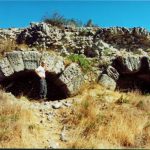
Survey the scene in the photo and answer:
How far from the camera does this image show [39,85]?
1198cm

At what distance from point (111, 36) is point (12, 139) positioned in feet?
23.5

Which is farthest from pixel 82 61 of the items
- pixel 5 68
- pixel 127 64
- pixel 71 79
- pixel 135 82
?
pixel 5 68

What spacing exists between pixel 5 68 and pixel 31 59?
2.77 feet

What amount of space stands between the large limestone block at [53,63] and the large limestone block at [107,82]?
1.39 meters

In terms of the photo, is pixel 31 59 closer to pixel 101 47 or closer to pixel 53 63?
pixel 53 63

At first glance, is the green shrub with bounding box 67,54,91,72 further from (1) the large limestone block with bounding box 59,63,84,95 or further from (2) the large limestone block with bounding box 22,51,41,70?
(2) the large limestone block with bounding box 22,51,41,70

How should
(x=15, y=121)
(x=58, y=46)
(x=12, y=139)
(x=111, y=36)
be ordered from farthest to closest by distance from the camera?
(x=111, y=36) → (x=58, y=46) → (x=15, y=121) → (x=12, y=139)

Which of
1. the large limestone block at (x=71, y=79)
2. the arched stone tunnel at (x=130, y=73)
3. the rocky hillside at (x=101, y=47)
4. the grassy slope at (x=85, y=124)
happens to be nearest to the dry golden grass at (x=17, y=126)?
the grassy slope at (x=85, y=124)

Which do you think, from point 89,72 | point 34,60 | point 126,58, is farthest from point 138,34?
point 34,60

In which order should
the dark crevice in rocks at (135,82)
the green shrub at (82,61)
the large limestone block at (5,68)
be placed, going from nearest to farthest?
the large limestone block at (5,68) → the green shrub at (82,61) → the dark crevice in rocks at (135,82)

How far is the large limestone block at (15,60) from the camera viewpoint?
11.7 m

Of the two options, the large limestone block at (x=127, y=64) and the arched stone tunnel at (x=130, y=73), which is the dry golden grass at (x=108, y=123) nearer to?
the arched stone tunnel at (x=130, y=73)

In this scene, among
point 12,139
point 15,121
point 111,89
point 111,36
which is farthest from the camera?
point 111,36

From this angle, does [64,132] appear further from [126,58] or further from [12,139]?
[126,58]
